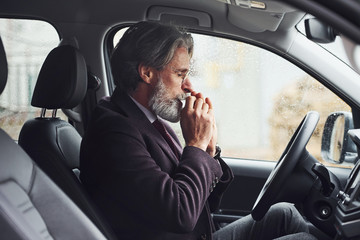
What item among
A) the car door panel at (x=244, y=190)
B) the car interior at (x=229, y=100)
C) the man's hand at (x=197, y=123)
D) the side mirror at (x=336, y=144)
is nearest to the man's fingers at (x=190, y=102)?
the man's hand at (x=197, y=123)

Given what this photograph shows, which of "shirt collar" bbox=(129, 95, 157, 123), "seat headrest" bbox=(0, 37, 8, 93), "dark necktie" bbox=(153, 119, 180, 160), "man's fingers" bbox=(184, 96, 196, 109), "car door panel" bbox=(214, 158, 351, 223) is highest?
"seat headrest" bbox=(0, 37, 8, 93)

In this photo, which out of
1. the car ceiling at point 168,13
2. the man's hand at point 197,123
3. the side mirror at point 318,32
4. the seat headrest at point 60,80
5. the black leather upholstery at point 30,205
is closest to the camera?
the black leather upholstery at point 30,205

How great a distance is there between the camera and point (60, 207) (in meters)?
1.40

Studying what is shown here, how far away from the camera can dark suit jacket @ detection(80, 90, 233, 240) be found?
162cm

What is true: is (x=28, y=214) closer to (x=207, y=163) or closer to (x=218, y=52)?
(x=207, y=163)

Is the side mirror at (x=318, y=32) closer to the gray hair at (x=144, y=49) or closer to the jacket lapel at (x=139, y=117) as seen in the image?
the gray hair at (x=144, y=49)

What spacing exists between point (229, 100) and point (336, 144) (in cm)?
88

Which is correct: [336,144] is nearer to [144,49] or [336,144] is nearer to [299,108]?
[299,108]

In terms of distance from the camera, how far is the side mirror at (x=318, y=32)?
1.88 meters

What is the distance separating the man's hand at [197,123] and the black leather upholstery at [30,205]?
46cm

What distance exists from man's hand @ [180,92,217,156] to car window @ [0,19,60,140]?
1.08 metres

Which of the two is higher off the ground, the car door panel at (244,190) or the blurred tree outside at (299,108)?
the blurred tree outside at (299,108)

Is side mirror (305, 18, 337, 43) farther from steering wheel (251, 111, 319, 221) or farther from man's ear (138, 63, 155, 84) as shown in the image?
man's ear (138, 63, 155, 84)

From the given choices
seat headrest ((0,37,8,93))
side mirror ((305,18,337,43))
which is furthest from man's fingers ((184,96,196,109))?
seat headrest ((0,37,8,93))
